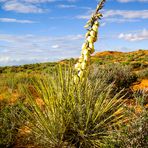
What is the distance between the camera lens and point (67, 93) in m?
4.37

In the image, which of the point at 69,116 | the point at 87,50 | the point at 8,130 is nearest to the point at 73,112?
the point at 69,116

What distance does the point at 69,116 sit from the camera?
14.1 ft

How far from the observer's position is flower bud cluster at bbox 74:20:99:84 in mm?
4277

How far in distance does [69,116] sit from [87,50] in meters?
0.83

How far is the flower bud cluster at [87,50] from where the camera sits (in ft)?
14.0

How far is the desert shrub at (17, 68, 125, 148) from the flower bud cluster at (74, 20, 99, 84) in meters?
0.11

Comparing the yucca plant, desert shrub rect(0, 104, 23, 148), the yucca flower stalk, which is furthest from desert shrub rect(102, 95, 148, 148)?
desert shrub rect(0, 104, 23, 148)

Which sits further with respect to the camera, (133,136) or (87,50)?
(87,50)

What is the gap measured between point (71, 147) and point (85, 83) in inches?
32.0

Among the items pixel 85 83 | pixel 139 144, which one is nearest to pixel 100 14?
pixel 85 83

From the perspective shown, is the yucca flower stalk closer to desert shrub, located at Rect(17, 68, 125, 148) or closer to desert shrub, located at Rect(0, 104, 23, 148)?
desert shrub, located at Rect(17, 68, 125, 148)

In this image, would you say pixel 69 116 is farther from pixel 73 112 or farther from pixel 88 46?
pixel 88 46

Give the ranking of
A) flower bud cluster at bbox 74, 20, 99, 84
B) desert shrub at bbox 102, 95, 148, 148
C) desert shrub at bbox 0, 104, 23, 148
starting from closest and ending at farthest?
1. desert shrub at bbox 102, 95, 148, 148
2. flower bud cluster at bbox 74, 20, 99, 84
3. desert shrub at bbox 0, 104, 23, 148

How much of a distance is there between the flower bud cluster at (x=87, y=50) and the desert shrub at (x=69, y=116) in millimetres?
105
